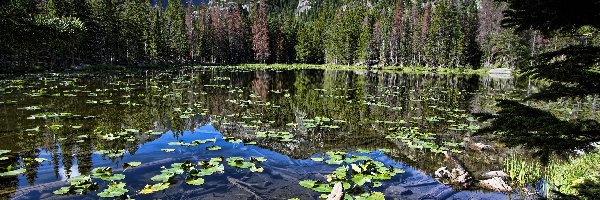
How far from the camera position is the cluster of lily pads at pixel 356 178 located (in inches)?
337

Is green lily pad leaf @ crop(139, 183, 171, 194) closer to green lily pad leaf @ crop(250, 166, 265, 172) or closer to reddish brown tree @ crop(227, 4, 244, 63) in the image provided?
green lily pad leaf @ crop(250, 166, 265, 172)

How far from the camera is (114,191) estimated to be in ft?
26.4

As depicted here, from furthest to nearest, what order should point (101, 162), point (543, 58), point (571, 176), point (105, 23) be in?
point (105, 23), point (101, 162), point (571, 176), point (543, 58)

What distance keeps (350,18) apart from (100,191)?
95.3 metres

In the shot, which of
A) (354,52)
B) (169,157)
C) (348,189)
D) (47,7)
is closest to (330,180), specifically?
(348,189)

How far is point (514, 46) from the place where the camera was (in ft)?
247

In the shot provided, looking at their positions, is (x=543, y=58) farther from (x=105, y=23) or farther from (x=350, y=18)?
(x=350, y=18)

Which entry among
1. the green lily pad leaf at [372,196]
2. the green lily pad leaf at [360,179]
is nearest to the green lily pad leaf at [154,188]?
the green lily pad leaf at [372,196]

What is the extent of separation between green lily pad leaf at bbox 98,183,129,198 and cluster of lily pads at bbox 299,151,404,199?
13.4 feet

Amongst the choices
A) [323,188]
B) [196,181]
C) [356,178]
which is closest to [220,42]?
[196,181]

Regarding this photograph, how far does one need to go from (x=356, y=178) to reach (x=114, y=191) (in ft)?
18.5

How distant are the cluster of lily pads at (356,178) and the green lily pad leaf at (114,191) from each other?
161 inches

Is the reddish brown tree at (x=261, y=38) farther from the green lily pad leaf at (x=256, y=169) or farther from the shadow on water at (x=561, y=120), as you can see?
the shadow on water at (x=561, y=120)

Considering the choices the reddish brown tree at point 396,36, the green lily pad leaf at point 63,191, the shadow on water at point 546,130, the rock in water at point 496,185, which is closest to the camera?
the shadow on water at point 546,130
